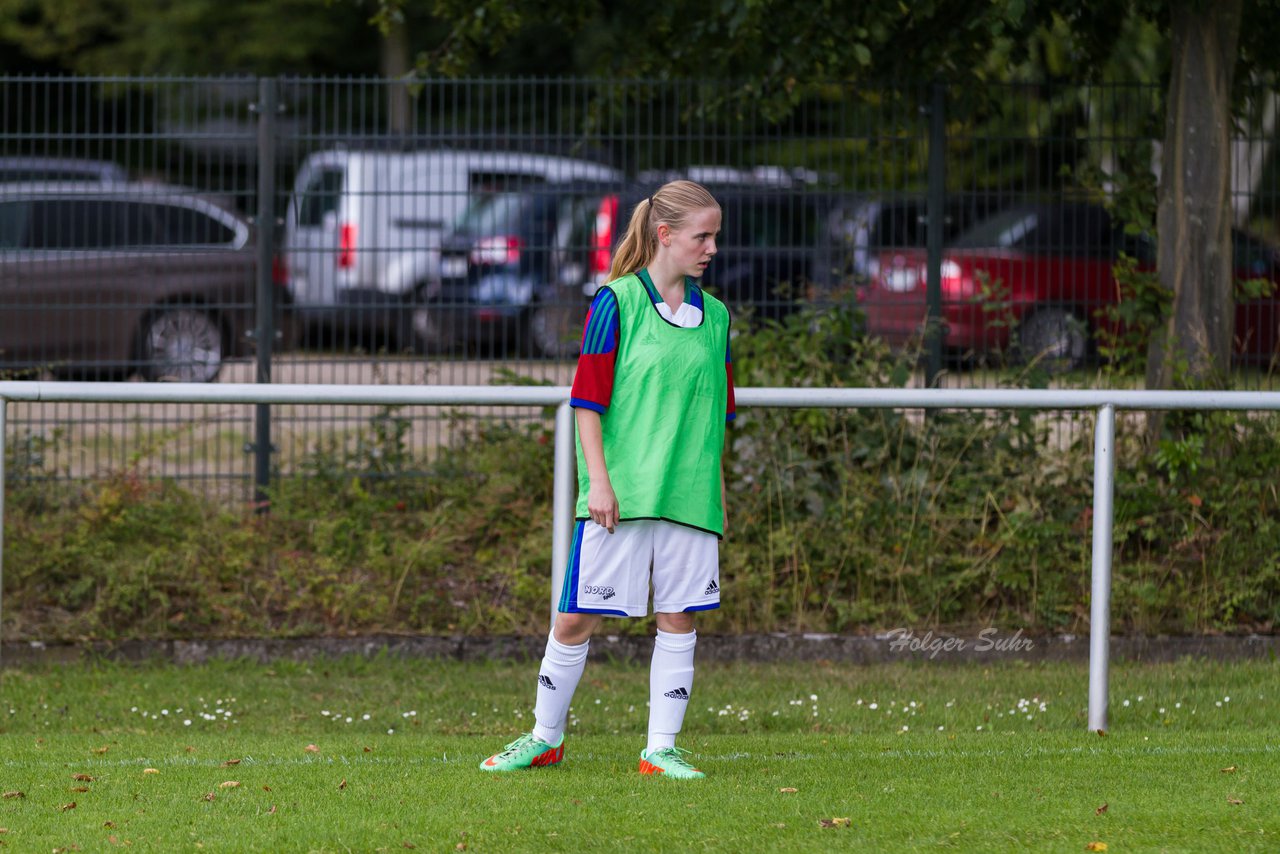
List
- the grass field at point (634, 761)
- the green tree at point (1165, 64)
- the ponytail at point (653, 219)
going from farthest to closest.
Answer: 1. the green tree at point (1165, 64)
2. the ponytail at point (653, 219)
3. the grass field at point (634, 761)

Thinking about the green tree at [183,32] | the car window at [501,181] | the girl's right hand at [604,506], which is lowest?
the girl's right hand at [604,506]

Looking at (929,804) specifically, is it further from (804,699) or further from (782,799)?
(804,699)

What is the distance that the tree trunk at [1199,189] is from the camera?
807 cm

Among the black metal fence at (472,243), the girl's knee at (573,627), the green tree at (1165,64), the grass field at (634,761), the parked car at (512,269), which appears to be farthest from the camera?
the parked car at (512,269)

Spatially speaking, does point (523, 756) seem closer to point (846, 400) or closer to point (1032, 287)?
point (846, 400)

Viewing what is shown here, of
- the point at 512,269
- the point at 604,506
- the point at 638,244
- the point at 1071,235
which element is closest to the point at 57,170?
the point at 512,269

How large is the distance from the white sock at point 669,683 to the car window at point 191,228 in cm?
443

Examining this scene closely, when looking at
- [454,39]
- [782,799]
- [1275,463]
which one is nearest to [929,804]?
[782,799]

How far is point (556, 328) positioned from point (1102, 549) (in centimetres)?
352

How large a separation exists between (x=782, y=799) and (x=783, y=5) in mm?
4910

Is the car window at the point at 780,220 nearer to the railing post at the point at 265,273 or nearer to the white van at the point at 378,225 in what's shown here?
the white van at the point at 378,225

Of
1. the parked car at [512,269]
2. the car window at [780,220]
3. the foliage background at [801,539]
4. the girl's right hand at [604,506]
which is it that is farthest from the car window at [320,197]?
the girl's right hand at [604,506]

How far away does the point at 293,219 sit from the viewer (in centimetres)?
830

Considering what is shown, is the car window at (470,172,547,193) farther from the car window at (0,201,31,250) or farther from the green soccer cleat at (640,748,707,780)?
the green soccer cleat at (640,748,707,780)
